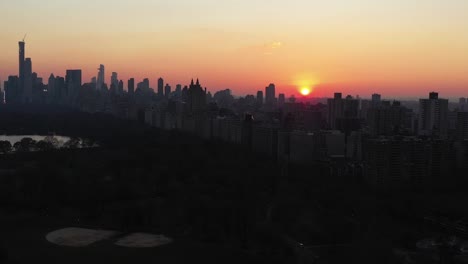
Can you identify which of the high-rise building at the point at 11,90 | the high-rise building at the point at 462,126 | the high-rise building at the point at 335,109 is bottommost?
the high-rise building at the point at 462,126

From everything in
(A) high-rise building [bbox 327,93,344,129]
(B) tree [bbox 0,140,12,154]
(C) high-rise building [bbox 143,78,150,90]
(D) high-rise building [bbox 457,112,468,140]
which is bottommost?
(B) tree [bbox 0,140,12,154]

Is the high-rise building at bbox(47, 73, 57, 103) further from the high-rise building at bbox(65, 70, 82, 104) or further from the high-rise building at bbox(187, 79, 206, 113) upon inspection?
the high-rise building at bbox(187, 79, 206, 113)

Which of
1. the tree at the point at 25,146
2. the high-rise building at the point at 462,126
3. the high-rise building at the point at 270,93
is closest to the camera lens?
the tree at the point at 25,146

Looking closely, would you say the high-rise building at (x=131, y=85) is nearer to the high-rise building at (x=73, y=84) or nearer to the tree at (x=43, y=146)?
the high-rise building at (x=73, y=84)

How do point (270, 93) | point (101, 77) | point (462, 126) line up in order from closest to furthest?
point (462, 126) → point (270, 93) → point (101, 77)

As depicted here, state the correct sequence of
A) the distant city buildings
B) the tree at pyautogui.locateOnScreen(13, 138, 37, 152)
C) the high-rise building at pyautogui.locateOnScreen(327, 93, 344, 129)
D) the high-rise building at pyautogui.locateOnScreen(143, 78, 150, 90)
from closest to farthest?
the distant city buildings, the tree at pyautogui.locateOnScreen(13, 138, 37, 152), the high-rise building at pyautogui.locateOnScreen(327, 93, 344, 129), the high-rise building at pyautogui.locateOnScreen(143, 78, 150, 90)

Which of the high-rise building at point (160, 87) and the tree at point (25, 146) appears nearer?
the tree at point (25, 146)

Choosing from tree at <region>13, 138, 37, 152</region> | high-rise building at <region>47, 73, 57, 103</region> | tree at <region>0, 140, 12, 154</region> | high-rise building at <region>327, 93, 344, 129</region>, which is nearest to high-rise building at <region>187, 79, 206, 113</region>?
high-rise building at <region>327, 93, 344, 129</region>

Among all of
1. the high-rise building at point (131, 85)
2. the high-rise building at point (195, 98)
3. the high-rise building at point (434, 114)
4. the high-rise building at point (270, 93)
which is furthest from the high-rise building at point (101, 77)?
the high-rise building at point (434, 114)

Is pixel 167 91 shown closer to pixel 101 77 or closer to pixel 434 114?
pixel 101 77

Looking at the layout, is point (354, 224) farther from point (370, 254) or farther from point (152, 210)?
point (152, 210)

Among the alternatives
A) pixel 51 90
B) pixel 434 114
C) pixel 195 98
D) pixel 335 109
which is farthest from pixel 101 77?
pixel 434 114
